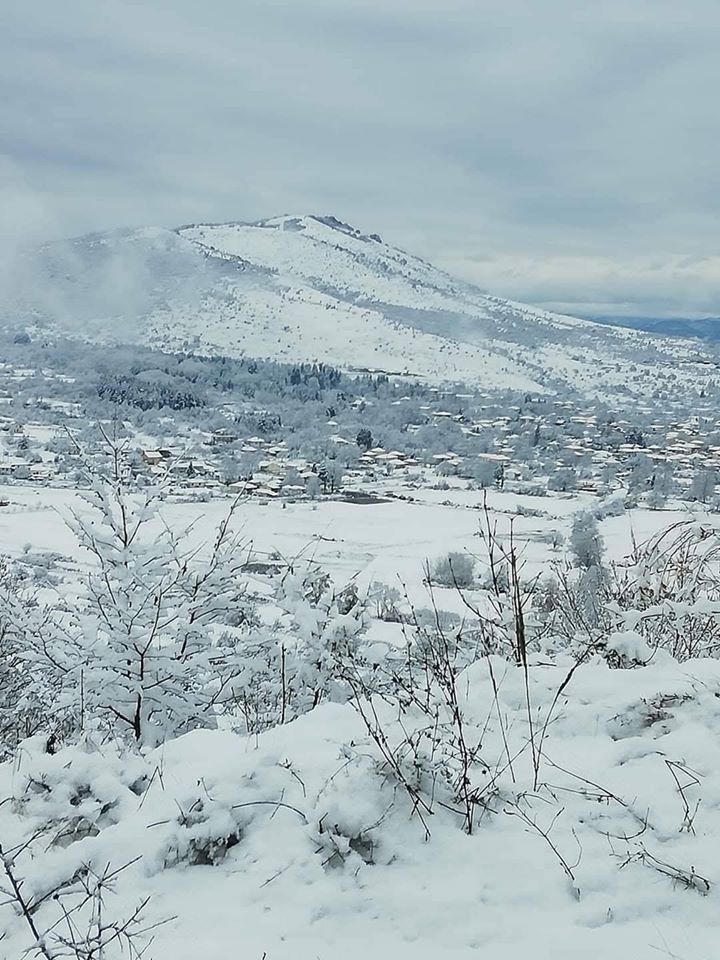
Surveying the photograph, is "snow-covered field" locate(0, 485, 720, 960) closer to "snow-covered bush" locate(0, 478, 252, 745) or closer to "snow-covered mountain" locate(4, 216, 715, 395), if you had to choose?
"snow-covered bush" locate(0, 478, 252, 745)

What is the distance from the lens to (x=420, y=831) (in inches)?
85.0

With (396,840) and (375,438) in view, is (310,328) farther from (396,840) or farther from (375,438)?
(396,840)

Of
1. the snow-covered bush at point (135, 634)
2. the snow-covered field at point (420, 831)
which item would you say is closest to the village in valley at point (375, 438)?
the snow-covered bush at point (135, 634)

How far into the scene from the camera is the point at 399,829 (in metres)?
2.17

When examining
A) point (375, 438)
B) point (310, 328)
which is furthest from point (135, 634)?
point (310, 328)

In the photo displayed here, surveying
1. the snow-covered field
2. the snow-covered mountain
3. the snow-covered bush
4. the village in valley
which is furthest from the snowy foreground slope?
the snow-covered mountain

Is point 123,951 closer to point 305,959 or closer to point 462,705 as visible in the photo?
point 305,959

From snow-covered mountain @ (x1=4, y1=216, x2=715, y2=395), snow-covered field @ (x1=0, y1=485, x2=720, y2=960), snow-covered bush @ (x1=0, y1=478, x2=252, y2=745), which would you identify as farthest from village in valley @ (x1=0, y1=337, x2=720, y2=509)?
snow-covered field @ (x1=0, y1=485, x2=720, y2=960)

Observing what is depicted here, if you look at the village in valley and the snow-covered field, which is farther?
the village in valley

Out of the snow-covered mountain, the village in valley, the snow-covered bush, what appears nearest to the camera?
the snow-covered bush

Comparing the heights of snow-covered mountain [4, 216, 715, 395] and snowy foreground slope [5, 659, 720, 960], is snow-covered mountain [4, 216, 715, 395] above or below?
above

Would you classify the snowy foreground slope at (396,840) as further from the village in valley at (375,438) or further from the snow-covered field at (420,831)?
the village in valley at (375,438)

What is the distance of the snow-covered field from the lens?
5.84 feet

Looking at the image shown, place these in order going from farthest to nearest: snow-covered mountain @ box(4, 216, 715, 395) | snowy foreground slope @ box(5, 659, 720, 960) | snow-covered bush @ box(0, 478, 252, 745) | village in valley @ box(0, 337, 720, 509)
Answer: snow-covered mountain @ box(4, 216, 715, 395)
village in valley @ box(0, 337, 720, 509)
snow-covered bush @ box(0, 478, 252, 745)
snowy foreground slope @ box(5, 659, 720, 960)
